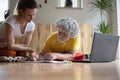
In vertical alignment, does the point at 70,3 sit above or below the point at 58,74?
above

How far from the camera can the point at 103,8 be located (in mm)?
Result: 5402

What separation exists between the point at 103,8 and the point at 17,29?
3690 mm

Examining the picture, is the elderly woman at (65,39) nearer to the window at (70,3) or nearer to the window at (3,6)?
the window at (3,6)

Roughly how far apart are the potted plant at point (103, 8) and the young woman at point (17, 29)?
3438 millimetres

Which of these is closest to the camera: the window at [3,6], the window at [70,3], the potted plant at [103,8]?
the window at [3,6]

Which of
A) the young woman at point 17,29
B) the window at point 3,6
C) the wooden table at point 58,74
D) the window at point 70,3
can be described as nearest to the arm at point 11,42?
the young woman at point 17,29

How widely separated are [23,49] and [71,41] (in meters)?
0.61

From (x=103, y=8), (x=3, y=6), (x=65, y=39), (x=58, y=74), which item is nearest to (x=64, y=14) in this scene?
(x=103, y=8)

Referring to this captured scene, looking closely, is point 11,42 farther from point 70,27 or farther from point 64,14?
point 64,14

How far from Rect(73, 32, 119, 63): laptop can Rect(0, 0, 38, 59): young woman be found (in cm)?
49

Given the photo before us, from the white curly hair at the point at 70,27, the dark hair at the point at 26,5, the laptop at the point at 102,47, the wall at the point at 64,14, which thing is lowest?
the laptop at the point at 102,47

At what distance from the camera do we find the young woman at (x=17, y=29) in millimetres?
1890

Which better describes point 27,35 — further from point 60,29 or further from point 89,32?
point 89,32

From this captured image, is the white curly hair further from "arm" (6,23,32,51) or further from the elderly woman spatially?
"arm" (6,23,32,51)
